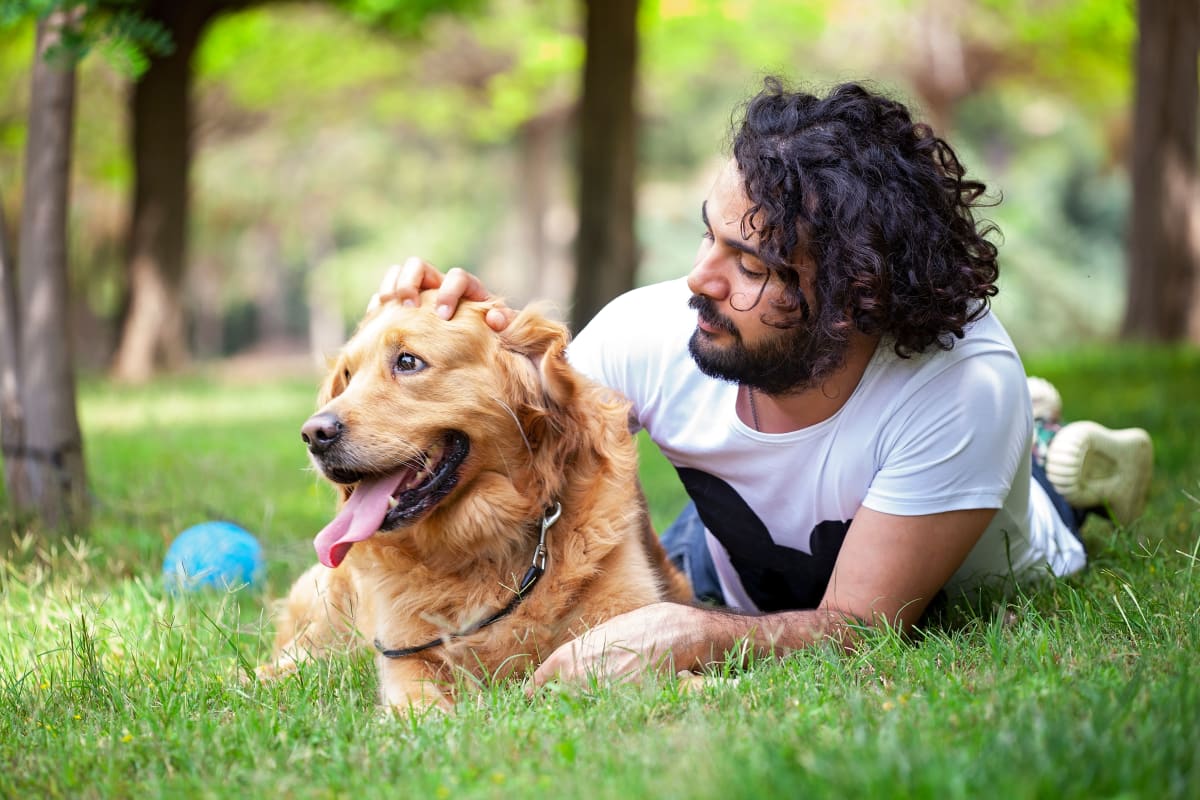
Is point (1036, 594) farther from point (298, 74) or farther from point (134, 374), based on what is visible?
point (298, 74)

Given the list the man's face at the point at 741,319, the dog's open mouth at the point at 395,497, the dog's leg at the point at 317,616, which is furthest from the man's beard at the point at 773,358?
the dog's leg at the point at 317,616

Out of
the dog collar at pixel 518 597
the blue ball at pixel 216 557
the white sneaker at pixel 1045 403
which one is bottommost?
the blue ball at pixel 216 557

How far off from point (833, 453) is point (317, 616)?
1.63m

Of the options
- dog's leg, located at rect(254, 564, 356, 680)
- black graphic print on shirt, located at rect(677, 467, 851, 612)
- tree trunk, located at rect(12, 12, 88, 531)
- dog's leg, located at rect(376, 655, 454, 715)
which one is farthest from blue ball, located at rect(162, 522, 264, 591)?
black graphic print on shirt, located at rect(677, 467, 851, 612)

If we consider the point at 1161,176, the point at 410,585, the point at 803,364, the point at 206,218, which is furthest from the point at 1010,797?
the point at 206,218

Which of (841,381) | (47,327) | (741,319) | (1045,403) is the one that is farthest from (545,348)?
(47,327)

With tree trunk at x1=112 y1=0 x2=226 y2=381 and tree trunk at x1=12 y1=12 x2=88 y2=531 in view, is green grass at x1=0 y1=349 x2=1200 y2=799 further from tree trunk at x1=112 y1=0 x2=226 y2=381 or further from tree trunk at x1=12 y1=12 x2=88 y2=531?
tree trunk at x1=112 y1=0 x2=226 y2=381

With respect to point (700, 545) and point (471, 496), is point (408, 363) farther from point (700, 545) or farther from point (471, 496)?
point (700, 545)

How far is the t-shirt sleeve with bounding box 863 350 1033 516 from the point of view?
297cm

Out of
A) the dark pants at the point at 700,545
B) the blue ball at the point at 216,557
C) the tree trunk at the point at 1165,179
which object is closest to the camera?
the dark pants at the point at 700,545

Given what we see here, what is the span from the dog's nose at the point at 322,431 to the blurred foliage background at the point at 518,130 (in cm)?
958

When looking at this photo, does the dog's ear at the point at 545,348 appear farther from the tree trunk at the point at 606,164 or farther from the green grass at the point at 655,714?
the tree trunk at the point at 606,164

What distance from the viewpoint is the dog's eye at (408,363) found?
126 inches

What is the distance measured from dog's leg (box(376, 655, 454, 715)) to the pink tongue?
311mm
